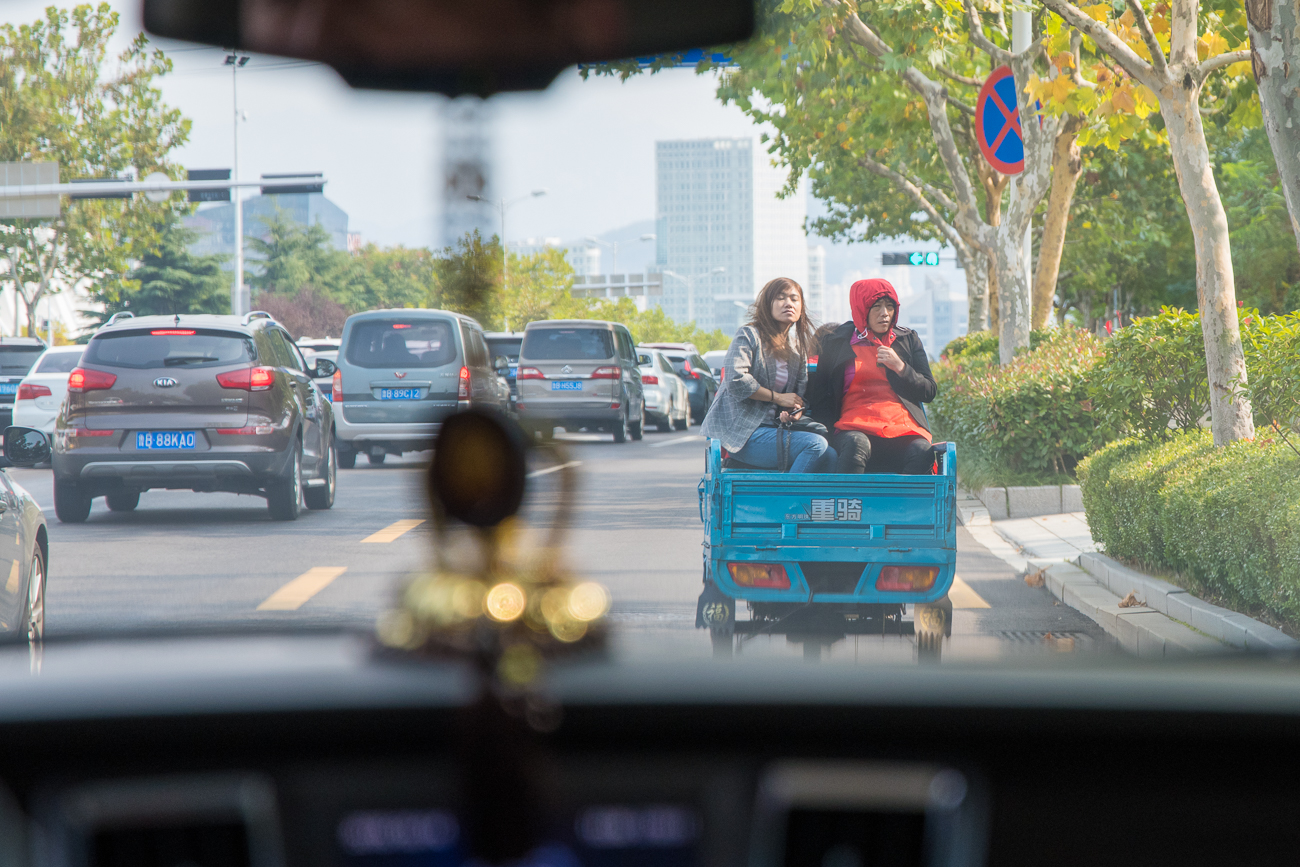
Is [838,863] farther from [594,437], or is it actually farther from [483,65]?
[594,437]

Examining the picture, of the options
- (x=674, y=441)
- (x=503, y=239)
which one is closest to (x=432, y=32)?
(x=503, y=239)

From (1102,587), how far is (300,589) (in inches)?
169

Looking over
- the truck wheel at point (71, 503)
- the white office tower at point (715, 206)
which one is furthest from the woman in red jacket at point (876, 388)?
the truck wheel at point (71, 503)

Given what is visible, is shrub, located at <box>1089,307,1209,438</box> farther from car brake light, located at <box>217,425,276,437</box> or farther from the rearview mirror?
the rearview mirror

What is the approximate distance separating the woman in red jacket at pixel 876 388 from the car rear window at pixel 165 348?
6.33m

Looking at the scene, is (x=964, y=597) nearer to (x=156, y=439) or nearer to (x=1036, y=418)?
(x=1036, y=418)

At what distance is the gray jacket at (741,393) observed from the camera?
6699 millimetres

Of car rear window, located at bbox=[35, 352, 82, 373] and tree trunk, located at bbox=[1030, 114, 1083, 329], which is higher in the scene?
tree trunk, located at bbox=[1030, 114, 1083, 329]

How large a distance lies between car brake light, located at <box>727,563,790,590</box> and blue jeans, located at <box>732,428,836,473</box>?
65 cm

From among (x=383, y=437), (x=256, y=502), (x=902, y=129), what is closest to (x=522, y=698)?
(x=256, y=502)

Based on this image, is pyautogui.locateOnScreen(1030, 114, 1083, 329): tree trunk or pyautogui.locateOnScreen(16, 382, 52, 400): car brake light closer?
pyautogui.locateOnScreen(16, 382, 52, 400): car brake light

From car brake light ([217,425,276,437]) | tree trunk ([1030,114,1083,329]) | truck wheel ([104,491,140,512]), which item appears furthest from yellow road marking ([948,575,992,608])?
tree trunk ([1030,114,1083,329])

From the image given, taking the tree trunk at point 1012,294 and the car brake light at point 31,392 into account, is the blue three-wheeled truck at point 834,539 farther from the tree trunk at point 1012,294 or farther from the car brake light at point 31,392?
the car brake light at point 31,392

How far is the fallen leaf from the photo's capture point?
277 inches
